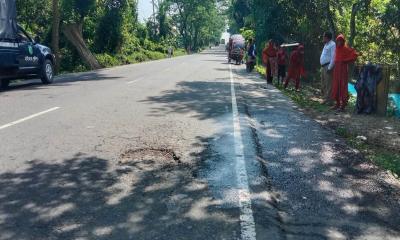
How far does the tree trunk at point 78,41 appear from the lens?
26.5 meters

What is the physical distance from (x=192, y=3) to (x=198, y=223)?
84.5 m

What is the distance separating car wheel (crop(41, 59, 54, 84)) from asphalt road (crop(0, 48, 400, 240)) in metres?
6.98

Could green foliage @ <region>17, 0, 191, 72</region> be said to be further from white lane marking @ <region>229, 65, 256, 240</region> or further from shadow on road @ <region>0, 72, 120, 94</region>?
white lane marking @ <region>229, 65, 256, 240</region>

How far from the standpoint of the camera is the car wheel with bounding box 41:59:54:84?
15794mm

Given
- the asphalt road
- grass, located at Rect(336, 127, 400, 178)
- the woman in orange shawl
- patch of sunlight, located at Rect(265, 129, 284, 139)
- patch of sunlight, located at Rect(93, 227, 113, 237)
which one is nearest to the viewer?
patch of sunlight, located at Rect(93, 227, 113, 237)

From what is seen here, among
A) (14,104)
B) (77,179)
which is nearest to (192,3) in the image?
(14,104)

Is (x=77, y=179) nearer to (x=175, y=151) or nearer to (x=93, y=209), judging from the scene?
(x=93, y=209)

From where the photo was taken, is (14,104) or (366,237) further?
(14,104)

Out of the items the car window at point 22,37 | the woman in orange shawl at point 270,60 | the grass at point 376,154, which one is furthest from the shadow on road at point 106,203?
the woman in orange shawl at point 270,60

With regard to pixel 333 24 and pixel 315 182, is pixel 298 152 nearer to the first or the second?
pixel 315 182

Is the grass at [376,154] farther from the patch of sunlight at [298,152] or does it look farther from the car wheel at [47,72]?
the car wheel at [47,72]

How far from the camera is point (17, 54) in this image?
560 inches

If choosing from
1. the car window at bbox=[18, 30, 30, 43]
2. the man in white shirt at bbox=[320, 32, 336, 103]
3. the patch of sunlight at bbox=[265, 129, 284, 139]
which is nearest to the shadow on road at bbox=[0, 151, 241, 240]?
the patch of sunlight at bbox=[265, 129, 284, 139]

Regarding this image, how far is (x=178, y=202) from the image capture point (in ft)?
14.0
